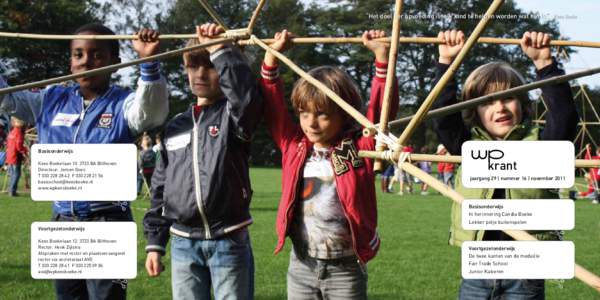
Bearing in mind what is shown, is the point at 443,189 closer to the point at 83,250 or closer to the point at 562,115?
the point at 562,115

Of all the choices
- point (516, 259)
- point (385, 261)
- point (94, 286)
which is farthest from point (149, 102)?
point (385, 261)

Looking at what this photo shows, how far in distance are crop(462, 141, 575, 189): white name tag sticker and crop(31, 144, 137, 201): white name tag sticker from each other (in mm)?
1530

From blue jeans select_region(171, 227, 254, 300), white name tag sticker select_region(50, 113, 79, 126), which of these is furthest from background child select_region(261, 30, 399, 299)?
white name tag sticker select_region(50, 113, 79, 126)

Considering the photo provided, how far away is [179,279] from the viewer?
3.01m

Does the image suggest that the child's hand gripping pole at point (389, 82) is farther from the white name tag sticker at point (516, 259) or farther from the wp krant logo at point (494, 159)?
the white name tag sticker at point (516, 259)

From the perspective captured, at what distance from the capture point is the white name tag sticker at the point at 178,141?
3.07 metres

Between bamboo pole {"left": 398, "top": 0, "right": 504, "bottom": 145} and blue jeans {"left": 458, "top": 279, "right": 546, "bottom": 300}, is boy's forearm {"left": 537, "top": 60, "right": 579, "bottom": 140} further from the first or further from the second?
bamboo pole {"left": 398, "top": 0, "right": 504, "bottom": 145}

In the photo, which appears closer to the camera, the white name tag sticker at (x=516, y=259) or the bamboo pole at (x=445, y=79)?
the bamboo pole at (x=445, y=79)

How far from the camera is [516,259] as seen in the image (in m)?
2.63

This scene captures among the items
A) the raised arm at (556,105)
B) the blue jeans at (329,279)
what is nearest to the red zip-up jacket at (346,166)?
the blue jeans at (329,279)

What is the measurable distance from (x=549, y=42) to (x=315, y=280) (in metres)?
1.41

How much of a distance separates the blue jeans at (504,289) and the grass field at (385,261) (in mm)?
1692

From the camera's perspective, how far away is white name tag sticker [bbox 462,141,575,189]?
2.47 m

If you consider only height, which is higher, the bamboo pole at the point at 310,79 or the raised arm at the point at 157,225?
the bamboo pole at the point at 310,79
